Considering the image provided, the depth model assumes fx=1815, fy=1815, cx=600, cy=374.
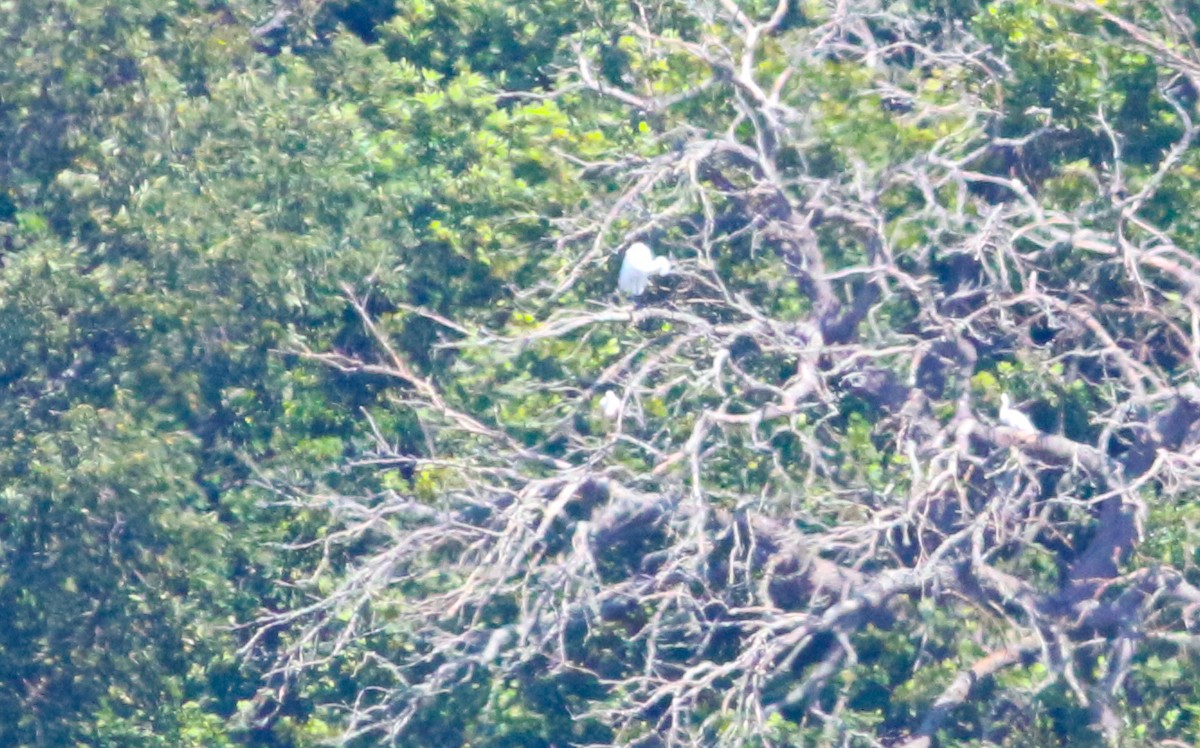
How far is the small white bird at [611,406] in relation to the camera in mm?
7047

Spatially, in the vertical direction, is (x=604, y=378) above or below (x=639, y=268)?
below

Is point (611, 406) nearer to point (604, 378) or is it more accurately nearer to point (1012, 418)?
point (604, 378)

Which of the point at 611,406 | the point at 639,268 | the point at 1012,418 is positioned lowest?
the point at 1012,418

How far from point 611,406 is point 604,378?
0.11 meters

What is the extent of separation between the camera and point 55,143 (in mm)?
8617

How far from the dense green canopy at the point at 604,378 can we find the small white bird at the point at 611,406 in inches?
1.0

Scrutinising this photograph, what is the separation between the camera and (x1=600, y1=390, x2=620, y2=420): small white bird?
705 centimetres

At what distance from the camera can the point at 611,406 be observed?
7074 millimetres

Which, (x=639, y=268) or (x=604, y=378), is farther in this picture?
(x=639, y=268)

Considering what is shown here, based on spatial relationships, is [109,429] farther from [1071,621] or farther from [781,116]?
[1071,621]

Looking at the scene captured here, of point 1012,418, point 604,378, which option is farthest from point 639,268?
point 1012,418

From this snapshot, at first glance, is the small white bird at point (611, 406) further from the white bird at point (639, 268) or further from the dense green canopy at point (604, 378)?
the white bird at point (639, 268)

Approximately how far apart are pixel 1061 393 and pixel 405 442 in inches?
114

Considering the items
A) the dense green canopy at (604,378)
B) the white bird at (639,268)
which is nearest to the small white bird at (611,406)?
the dense green canopy at (604,378)
